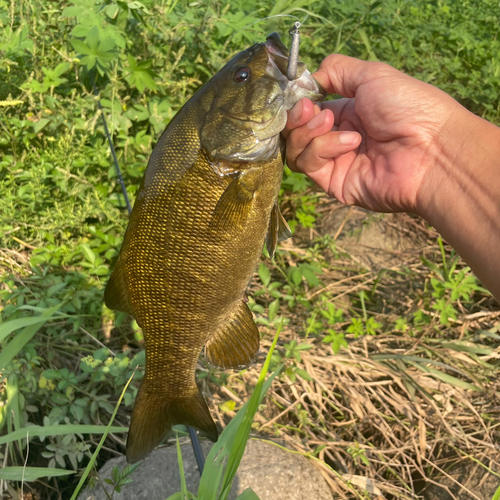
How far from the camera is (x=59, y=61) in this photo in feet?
10.2

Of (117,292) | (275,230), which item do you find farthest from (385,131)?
(117,292)

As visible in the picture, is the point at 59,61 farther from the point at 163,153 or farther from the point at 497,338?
the point at 497,338

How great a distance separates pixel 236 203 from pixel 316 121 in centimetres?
47

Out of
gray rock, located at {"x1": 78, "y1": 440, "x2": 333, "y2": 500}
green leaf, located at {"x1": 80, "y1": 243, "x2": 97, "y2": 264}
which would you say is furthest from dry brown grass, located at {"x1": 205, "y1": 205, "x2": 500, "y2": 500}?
green leaf, located at {"x1": 80, "y1": 243, "x2": 97, "y2": 264}

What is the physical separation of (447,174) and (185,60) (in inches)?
77.0

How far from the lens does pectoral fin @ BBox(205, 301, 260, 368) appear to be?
1891 millimetres

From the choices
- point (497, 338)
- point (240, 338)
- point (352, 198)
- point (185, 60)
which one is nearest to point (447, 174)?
point (352, 198)

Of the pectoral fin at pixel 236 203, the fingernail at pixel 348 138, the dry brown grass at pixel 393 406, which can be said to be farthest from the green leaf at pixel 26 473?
the fingernail at pixel 348 138

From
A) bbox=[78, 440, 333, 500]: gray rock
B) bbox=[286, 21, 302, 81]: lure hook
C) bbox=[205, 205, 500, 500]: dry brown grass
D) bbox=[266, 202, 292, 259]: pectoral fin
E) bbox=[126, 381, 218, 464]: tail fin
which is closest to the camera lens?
bbox=[286, 21, 302, 81]: lure hook

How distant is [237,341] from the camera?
190 cm

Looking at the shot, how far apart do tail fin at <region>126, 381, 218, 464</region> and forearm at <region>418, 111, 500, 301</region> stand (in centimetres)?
114

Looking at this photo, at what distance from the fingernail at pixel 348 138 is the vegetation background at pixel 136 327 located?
0.91m

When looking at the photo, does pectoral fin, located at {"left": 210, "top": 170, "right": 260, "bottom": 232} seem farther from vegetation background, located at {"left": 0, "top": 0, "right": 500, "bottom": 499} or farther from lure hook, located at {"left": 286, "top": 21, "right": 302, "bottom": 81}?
vegetation background, located at {"left": 0, "top": 0, "right": 500, "bottom": 499}

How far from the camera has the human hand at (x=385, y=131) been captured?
1.90m
